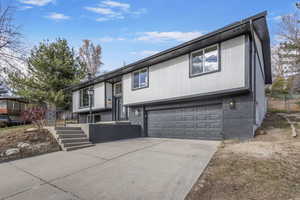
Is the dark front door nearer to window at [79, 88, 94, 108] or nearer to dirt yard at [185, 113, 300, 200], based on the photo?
window at [79, 88, 94, 108]

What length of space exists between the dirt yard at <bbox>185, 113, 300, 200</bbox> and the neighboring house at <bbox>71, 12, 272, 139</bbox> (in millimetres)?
2586

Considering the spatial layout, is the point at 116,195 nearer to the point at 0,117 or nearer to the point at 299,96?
the point at 0,117

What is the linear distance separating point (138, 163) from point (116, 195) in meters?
1.76

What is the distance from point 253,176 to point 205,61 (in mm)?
5791

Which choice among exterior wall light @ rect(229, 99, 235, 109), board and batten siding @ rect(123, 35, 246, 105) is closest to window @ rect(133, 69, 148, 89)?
board and batten siding @ rect(123, 35, 246, 105)

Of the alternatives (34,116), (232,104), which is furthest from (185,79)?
(34,116)

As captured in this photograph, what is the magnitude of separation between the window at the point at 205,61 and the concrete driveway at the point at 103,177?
4445mm

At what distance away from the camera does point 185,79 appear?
27.6 feet

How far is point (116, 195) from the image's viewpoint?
2.80m

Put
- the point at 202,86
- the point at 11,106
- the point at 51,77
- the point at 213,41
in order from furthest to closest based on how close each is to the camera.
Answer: the point at 11,106 → the point at 51,77 → the point at 202,86 → the point at 213,41

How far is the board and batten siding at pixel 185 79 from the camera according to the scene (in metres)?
6.78

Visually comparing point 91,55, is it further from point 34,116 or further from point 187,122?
point 187,122

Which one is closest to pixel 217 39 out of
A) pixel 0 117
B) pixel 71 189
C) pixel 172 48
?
pixel 172 48

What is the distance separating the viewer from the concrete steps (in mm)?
6871
